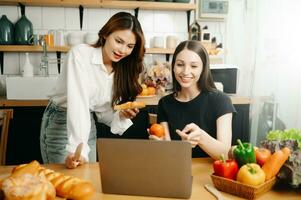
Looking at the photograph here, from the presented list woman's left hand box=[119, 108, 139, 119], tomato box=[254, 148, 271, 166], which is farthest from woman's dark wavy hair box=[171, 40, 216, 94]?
tomato box=[254, 148, 271, 166]

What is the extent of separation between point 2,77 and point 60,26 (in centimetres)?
80

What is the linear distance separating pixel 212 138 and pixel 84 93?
0.64m

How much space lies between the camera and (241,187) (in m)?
1.03

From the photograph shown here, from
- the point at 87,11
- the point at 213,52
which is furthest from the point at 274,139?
the point at 87,11

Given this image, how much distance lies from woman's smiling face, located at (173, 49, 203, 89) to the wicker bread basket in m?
0.71

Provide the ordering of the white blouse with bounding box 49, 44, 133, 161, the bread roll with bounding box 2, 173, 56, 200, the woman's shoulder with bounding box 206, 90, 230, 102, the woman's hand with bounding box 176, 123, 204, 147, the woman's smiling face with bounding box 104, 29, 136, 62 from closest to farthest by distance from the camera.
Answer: the bread roll with bounding box 2, 173, 56, 200 → the woman's hand with bounding box 176, 123, 204, 147 → the white blouse with bounding box 49, 44, 133, 161 → the woman's smiling face with bounding box 104, 29, 136, 62 → the woman's shoulder with bounding box 206, 90, 230, 102

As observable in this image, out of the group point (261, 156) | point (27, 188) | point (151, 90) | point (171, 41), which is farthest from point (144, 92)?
point (27, 188)

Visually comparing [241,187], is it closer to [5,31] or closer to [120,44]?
[120,44]

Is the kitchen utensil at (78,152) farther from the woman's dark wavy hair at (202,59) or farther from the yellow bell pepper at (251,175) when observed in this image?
the woman's dark wavy hair at (202,59)

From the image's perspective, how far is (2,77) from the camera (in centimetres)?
339

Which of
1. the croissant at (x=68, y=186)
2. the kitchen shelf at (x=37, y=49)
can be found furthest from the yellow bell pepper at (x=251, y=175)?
the kitchen shelf at (x=37, y=49)

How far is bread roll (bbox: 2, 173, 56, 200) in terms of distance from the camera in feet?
2.75

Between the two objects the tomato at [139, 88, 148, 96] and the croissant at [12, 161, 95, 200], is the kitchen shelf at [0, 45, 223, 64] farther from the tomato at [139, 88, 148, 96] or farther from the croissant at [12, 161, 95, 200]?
the croissant at [12, 161, 95, 200]

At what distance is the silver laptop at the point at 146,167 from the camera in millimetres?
973
